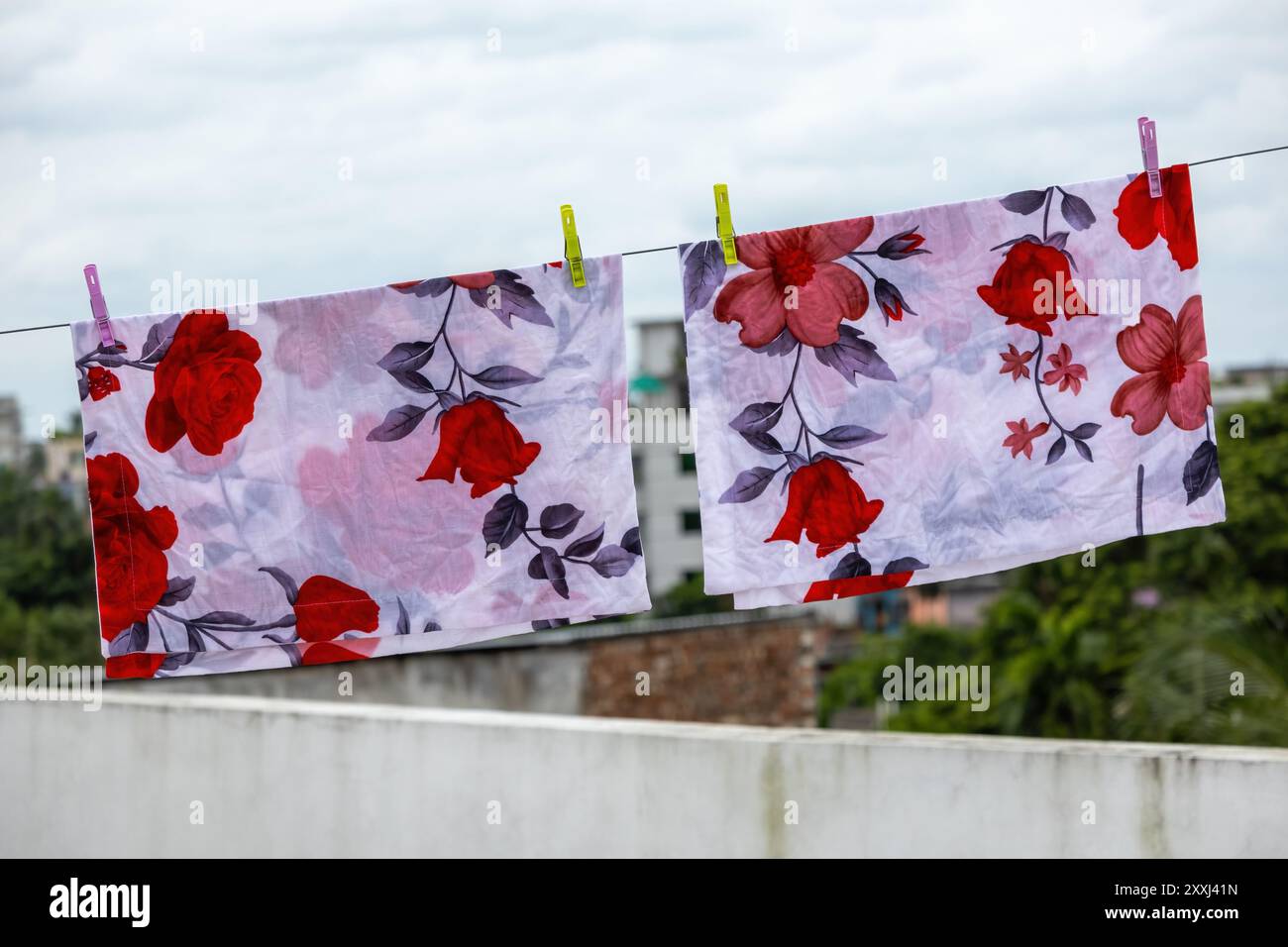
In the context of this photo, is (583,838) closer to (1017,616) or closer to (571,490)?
(571,490)

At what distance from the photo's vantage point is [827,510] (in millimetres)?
3084

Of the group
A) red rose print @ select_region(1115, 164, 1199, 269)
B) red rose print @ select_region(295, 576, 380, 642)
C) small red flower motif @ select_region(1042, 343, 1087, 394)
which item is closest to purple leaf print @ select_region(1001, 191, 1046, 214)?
red rose print @ select_region(1115, 164, 1199, 269)

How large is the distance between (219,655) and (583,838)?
5.79ft

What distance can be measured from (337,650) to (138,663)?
0.50m

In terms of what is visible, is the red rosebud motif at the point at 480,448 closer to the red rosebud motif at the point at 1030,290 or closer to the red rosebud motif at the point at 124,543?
the red rosebud motif at the point at 124,543

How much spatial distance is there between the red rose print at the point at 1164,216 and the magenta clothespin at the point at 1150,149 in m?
0.02

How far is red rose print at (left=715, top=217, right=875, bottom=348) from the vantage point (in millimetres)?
3049

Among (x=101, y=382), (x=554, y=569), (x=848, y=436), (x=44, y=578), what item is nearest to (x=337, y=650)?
(x=554, y=569)

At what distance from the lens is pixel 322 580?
320 cm

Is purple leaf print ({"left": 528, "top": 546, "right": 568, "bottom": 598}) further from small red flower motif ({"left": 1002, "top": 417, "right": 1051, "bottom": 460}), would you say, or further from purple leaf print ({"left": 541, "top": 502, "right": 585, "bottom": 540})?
small red flower motif ({"left": 1002, "top": 417, "right": 1051, "bottom": 460})

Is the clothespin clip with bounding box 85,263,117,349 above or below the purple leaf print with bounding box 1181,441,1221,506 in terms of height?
above

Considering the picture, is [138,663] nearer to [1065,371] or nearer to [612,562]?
[612,562]

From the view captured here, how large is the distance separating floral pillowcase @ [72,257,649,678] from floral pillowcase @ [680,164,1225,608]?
0.30 m
